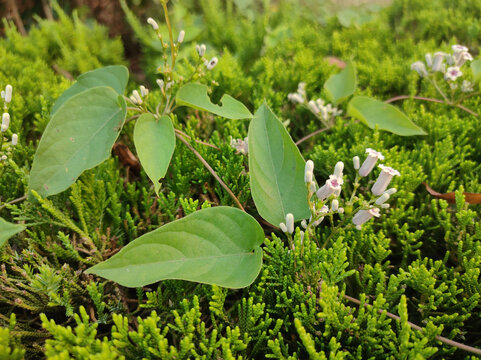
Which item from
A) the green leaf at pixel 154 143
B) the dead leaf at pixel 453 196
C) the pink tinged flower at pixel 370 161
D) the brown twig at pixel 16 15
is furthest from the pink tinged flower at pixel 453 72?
the brown twig at pixel 16 15

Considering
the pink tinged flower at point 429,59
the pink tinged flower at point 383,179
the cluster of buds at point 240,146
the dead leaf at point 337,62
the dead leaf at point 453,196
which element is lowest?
the dead leaf at point 453,196

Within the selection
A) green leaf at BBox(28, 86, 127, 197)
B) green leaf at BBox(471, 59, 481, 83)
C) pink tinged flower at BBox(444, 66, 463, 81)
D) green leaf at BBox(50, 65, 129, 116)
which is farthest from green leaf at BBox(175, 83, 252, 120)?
green leaf at BBox(471, 59, 481, 83)

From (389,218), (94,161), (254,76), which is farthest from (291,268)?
(254,76)

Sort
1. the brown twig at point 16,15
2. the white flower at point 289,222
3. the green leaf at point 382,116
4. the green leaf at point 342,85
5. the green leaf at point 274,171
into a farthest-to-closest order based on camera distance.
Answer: the brown twig at point 16,15 < the green leaf at point 342,85 < the green leaf at point 382,116 < the green leaf at point 274,171 < the white flower at point 289,222

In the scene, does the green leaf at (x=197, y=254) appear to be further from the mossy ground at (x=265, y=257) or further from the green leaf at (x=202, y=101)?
the green leaf at (x=202, y=101)

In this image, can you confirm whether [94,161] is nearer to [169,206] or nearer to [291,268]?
[169,206]

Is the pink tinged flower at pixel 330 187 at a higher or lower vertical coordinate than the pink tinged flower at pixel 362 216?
higher

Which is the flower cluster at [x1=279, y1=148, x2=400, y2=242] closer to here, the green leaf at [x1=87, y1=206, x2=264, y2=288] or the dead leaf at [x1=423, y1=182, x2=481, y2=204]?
the green leaf at [x1=87, y1=206, x2=264, y2=288]

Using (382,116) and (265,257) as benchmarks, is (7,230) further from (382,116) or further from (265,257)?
(382,116)
